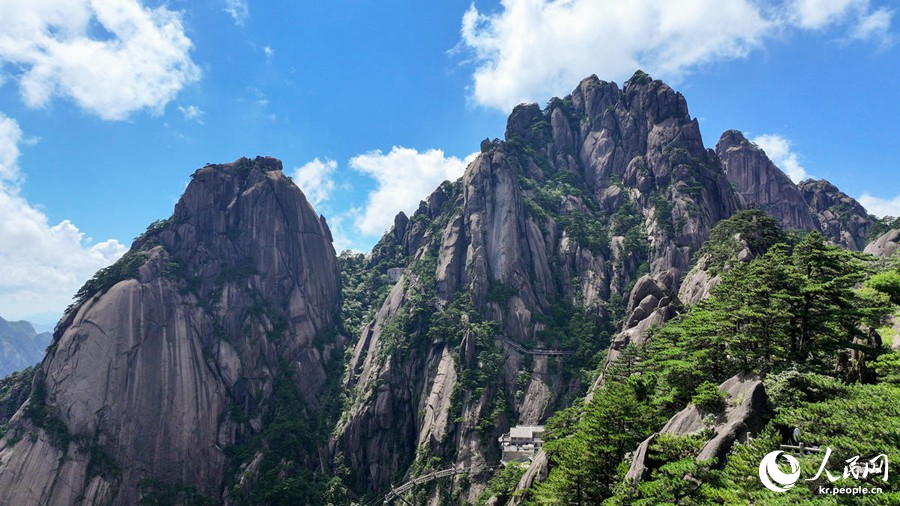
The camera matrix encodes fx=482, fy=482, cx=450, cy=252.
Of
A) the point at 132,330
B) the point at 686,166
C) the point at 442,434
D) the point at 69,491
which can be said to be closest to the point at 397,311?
the point at 442,434

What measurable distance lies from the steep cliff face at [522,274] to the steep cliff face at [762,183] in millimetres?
39237

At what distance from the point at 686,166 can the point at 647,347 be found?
241 ft

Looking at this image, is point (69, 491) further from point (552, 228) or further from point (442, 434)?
point (552, 228)

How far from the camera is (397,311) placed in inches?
3962

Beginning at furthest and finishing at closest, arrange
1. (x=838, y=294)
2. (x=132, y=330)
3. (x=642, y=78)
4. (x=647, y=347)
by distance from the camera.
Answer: (x=642, y=78)
(x=132, y=330)
(x=647, y=347)
(x=838, y=294)

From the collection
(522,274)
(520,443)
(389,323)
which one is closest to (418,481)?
(520,443)

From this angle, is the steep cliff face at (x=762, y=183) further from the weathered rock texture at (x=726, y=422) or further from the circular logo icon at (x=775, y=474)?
the circular logo icon at (x=775, y=474)

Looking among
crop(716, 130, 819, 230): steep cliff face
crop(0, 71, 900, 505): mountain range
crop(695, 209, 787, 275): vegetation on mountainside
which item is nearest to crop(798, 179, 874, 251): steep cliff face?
crop(0, 71, 900, 505): mountain range

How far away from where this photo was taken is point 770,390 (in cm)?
2352

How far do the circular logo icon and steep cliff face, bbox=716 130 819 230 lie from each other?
437 ft

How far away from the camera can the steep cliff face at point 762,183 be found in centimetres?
13538

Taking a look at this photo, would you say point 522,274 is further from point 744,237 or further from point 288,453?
point 288,453

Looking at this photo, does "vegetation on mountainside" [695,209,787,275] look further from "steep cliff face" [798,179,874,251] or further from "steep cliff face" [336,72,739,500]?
"steep cliff face" [798,179,874,251]

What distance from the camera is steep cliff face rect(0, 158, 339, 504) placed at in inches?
2931
